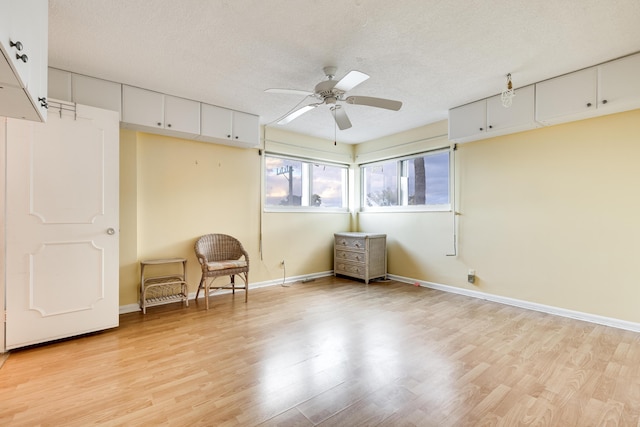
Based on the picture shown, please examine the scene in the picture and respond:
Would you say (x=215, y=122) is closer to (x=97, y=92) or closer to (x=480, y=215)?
(x=97, y=92)

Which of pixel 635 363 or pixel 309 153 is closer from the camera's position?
pixel 635 363

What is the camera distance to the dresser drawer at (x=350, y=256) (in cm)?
485

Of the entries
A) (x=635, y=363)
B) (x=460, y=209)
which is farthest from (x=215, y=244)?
(x=635, y=363)

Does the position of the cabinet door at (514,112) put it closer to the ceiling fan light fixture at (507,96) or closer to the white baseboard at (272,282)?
the ceiling fan light fixture at (507,96)

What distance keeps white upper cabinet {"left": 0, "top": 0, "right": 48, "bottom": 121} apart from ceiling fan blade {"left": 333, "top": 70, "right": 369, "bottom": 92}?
180 centimetres

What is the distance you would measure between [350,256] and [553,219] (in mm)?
2812

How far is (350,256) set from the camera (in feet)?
16.5

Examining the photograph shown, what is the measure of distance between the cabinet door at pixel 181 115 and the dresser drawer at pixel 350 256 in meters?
2.99

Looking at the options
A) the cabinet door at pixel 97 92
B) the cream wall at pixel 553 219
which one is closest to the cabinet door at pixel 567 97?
the cream wall at pixel 553 219

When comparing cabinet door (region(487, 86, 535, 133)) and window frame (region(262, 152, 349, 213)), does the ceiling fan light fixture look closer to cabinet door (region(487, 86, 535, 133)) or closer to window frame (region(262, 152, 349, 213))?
cabinet door (region(487, 86, 535, 133))

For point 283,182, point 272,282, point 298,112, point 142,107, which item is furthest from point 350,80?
point 272,282

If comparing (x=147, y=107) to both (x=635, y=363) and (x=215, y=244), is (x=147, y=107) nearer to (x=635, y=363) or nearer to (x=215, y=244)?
(x=215, y=244)

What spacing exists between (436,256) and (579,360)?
7.35 ft

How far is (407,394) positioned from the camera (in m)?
1.84
